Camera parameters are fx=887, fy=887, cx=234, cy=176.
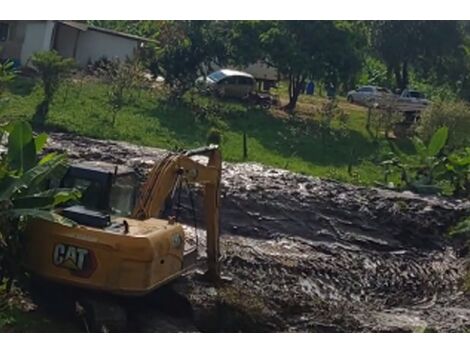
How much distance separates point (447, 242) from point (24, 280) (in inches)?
389

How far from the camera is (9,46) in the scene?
3334 cm

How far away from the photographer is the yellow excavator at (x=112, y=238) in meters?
9.53

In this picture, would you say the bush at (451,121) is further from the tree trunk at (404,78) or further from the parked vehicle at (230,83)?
the tree trunk at (404,78)

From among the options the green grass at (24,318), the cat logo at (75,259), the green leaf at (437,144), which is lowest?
the green grass at (24,318)

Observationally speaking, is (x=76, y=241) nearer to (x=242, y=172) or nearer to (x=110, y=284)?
(x=110, y=284)

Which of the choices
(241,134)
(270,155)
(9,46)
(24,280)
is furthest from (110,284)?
(9,46)

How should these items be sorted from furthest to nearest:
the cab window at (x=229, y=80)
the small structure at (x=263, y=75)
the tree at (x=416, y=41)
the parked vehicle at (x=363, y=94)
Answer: the parked vehicle at (x=363, y=94), the small structure at (x=263, y=75), the tree at (x=416, y=41), the cab window at (x=229, y=80)

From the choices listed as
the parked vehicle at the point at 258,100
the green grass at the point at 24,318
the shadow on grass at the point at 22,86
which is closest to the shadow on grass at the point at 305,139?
the parked vehicle at the point at 258,100

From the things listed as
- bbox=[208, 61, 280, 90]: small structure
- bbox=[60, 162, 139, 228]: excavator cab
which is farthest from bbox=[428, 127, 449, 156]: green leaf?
bbox=[208, 61, 280, 90]: small structure

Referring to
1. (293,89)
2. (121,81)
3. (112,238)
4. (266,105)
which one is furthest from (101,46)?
(112,238)

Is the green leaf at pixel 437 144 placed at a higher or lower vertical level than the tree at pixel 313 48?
lower

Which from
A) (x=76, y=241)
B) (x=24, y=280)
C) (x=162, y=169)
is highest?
(x=162, y=169)

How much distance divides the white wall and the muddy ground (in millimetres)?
14125

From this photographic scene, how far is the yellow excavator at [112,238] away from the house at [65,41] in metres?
22.3
